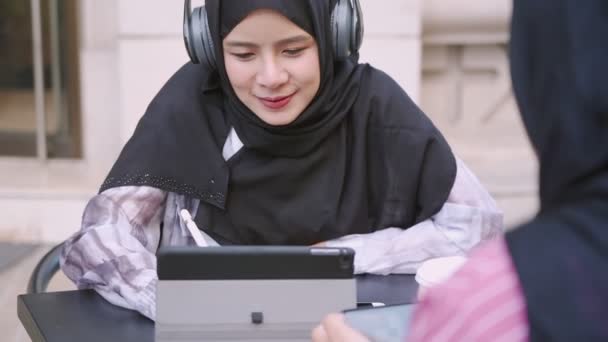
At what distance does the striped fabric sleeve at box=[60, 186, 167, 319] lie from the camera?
4.35 feet

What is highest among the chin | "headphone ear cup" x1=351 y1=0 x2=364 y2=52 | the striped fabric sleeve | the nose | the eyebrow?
"headphone ear cup" x1=351 y1=0 x2=364 y2=52

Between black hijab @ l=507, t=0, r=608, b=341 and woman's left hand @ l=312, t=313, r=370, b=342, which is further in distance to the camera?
woman's left hand @ l=312, t=313, r=370, b=342

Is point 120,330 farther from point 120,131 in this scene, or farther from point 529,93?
point 120,131

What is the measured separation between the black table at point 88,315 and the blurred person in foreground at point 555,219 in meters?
0.73

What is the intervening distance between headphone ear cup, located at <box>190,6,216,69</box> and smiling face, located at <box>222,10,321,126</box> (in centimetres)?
A: 5

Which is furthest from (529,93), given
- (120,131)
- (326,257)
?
(120,131)

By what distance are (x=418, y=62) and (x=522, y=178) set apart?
30.5 inches

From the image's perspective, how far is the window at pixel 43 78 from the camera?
151 inches

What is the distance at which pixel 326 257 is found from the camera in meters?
1.04

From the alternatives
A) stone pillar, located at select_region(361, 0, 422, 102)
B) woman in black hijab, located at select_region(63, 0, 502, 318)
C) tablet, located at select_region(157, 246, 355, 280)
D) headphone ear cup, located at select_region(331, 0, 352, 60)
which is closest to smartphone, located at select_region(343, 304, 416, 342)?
tablet, located at select_region(157, 246, 355, 280)

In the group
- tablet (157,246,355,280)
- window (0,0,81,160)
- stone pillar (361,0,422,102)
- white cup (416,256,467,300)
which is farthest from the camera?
window (0,0,81,160)

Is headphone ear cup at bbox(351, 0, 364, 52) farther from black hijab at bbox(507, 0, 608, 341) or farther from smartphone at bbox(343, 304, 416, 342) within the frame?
black hijab at bbox(507, 0, 608, 341)

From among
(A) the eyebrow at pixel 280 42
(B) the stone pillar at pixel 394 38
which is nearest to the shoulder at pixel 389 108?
(A) the eyebrow at pixel 280 42

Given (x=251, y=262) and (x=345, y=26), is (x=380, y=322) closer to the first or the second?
(x=251, y=262)
